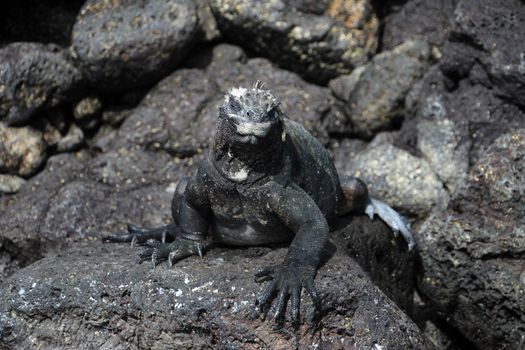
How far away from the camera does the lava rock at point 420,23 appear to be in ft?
21.0

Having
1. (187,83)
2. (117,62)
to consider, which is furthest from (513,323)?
(117,62)

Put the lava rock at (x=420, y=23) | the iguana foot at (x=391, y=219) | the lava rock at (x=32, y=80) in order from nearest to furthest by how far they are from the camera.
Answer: the iguana foot at (x=391, y=219) < the lava rock at (x=32, y=80) < the lava rock at (x=420, y=23)

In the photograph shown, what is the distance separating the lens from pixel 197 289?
3.85m

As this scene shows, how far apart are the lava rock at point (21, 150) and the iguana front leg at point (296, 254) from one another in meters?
2.77

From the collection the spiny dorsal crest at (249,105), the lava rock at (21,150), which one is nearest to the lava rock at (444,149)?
the spiny dorsal crest at (249,105)

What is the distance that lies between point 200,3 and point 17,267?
2.71m

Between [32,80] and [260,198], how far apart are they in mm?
2776

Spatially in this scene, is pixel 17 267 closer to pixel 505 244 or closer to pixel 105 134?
pixel 105 134

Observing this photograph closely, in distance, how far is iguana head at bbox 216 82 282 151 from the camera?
381 cm

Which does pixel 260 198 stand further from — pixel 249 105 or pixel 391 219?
pixel 391 219

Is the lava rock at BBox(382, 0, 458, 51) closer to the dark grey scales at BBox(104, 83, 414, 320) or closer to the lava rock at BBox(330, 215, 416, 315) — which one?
the lava rock at BBox(330, 215, 416, 315)

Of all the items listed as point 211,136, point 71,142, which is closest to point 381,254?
point 211,136

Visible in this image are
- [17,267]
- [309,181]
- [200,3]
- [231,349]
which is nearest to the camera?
[231,349]

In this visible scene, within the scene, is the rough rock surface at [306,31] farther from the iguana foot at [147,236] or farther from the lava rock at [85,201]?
the iguana foot at [147,236]
